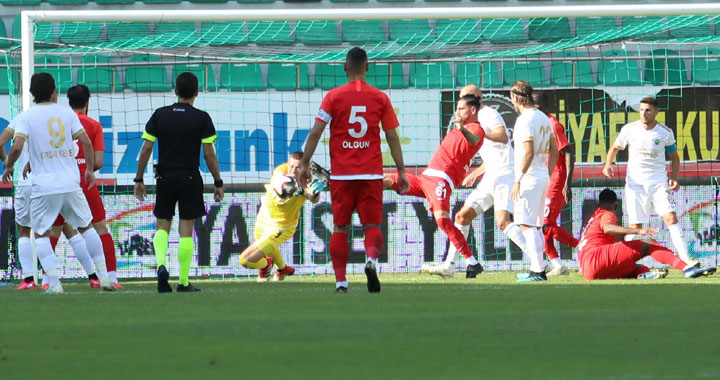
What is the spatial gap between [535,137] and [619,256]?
1.18m

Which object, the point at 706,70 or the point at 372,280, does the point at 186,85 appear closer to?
the point at 372,280

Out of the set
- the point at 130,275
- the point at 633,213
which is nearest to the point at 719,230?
the point at 633,213

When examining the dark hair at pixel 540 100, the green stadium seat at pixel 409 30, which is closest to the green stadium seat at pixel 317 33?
the green stadium seat at pixel 409 30

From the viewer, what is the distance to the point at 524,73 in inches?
585

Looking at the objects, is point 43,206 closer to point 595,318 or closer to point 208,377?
point 595,318

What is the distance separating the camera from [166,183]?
8523mm

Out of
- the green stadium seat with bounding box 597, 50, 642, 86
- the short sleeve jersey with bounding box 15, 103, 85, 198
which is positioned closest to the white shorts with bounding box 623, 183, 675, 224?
the green stadium seat with bounding box 597, 50, 642, 86

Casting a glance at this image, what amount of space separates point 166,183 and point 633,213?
4.46m

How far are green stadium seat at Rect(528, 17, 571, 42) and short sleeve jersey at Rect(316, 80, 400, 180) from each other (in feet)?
34.6

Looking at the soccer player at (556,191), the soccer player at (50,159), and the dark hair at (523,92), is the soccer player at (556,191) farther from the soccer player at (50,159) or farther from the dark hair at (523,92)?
the soccer player at (50,159)

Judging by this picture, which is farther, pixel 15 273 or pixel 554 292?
pixel 15 273

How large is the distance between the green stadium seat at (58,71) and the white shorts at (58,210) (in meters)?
5.29

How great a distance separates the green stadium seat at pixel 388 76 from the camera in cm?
1352

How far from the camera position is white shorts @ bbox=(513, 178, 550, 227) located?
988 cm
